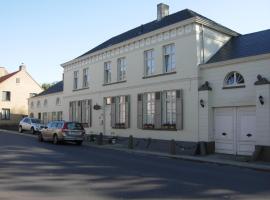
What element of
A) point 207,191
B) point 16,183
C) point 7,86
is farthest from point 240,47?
point 7,86

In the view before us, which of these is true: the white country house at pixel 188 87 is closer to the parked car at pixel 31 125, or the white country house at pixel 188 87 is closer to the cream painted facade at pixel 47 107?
the parked car at pixel 31 125

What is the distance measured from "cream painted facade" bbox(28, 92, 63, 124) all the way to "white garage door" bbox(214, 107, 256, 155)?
24375mm

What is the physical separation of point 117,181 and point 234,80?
11036mm

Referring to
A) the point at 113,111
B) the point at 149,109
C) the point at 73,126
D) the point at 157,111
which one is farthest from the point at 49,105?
the point at 157,111

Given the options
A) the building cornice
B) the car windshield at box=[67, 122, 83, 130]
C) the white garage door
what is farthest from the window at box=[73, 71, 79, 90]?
the white garage door

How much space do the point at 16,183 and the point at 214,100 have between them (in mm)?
12796

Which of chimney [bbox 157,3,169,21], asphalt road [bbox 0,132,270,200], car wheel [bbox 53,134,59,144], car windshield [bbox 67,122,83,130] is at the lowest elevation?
asphalt road [bbox 0,132,270,200]

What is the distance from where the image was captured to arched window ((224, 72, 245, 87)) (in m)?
19.9

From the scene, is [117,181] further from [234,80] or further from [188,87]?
[188,87]

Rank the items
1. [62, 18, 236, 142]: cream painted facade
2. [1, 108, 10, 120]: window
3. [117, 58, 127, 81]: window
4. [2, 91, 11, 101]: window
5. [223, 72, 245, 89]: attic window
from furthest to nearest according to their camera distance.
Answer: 1. [2, 91, 11, 101]: window
2. [1, 108, 10, 120]: window
3. [117, 58, 127, 81]: window
4. [62, 18, 236, 142]: cream painted facade
5. [223, 72, 245, 89]: attic window

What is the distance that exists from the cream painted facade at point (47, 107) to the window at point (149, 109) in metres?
18.7

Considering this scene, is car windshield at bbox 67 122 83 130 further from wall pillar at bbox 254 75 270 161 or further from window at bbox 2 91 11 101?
window at bbox 2 91 11 101

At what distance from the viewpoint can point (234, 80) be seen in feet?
66.5

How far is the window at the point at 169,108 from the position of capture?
23.2 m
